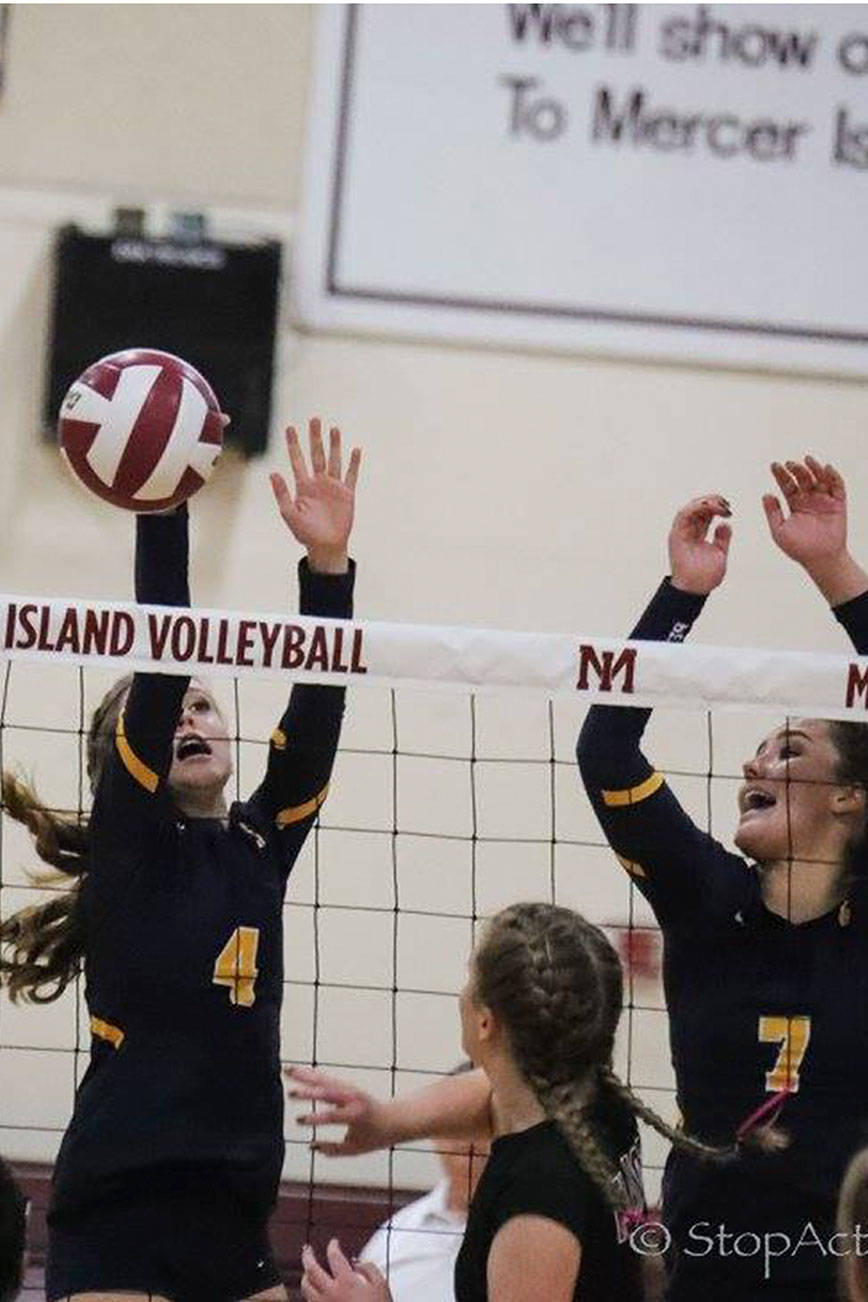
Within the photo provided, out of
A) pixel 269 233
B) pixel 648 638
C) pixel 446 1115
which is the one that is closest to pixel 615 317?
pixel 269 233

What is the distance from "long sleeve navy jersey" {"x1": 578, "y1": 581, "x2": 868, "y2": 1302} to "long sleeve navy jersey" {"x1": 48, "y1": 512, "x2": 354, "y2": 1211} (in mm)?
657

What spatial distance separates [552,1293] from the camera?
3.18m

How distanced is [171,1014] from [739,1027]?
3.11 feet

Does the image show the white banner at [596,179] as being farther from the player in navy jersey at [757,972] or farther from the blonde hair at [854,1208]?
the blonde hair at [854,1208]

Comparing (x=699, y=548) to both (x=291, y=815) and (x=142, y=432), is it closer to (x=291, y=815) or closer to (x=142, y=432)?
(x=291, y=815)

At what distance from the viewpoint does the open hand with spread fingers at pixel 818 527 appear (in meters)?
4.13

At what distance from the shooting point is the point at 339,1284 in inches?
131

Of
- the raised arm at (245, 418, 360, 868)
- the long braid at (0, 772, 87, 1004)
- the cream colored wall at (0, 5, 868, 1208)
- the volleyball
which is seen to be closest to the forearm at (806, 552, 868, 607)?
the raised arm at (245, 418, 360, 868)

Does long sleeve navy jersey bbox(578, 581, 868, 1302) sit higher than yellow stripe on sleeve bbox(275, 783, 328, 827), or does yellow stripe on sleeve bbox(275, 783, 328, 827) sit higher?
yellow stripe on sleeve bbox(275, 783, 328, 827)

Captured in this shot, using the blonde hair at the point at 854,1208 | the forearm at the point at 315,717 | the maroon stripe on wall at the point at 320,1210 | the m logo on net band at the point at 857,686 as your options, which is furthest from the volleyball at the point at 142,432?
the maroon stripe on wall at the point at 320,1210

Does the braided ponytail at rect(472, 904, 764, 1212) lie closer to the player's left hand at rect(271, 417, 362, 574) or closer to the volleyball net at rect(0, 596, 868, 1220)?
the player's left hand at rect(271, 417, 362, 574)

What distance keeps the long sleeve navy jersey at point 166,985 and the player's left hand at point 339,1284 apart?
1.05 ft

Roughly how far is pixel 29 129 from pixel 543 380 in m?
1.68

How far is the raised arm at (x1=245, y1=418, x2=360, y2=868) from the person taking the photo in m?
3.95
